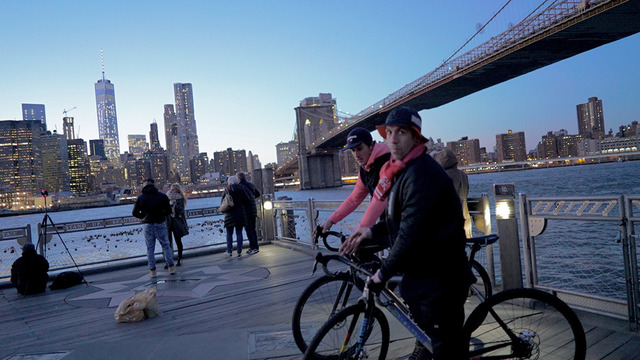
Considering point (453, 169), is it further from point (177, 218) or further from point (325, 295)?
point (177, 218)

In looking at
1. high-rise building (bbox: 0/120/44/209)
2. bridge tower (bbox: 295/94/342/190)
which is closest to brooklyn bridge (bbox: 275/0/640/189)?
bridge tower (bbox: 295/94/342/190)

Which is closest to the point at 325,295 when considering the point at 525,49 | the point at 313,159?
the point at 525,49

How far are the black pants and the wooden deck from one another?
115 centimetres

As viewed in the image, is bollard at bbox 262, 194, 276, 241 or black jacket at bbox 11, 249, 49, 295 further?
bollard at bbox 262, 194, 276, 241

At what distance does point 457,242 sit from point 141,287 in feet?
17.7

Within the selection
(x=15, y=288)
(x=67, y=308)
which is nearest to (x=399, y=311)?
(x=67, y=308)

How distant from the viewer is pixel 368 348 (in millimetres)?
2619

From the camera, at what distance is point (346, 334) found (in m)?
2.33

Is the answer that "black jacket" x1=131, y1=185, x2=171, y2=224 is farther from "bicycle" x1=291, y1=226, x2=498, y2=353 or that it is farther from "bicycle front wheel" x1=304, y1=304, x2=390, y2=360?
"bicycle front wheel" x1=304, y1=304, x2=390, y2=360

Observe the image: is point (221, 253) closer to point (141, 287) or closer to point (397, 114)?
point (141, 287)

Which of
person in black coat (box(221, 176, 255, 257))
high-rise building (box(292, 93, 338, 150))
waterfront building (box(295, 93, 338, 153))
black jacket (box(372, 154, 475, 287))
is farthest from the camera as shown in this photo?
high-rise building (box(292, 93, 338, 150))

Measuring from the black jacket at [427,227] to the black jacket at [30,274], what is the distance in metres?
6.00

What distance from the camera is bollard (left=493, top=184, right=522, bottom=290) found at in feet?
13.6

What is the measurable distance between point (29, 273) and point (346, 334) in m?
5.63
